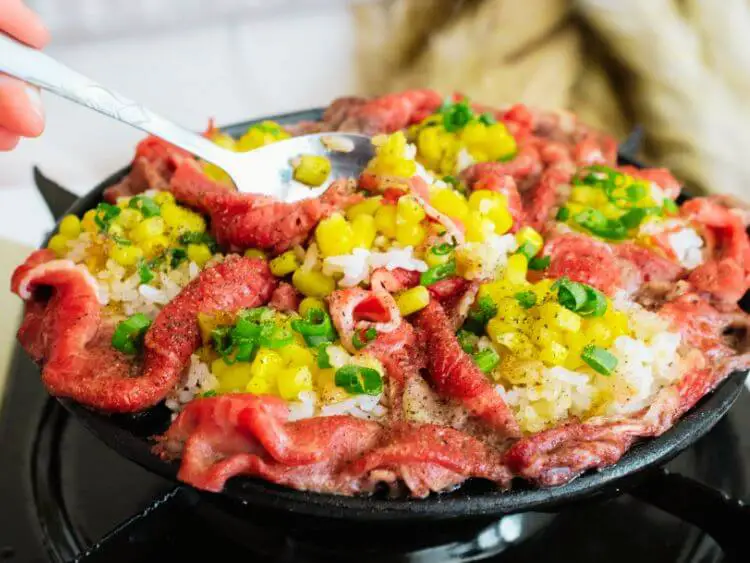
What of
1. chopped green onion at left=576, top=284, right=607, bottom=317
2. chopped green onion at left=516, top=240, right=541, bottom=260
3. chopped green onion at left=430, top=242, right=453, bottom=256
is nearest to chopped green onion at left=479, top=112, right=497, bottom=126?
chopped green onion at left=516, top=240, right=541, bottom=260

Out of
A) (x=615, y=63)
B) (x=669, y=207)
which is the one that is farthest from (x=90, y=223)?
(x=615, y=63)

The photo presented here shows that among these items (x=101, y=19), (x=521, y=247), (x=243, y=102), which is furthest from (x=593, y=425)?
(x=101, y=19)

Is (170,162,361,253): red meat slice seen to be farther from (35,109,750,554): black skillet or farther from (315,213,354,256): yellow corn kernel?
(35,109,750,554): black skillet

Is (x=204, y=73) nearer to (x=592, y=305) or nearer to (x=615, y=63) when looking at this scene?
(x=615, y=63)

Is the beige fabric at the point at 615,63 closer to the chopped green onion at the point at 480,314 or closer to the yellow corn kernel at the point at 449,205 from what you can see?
the yellow corn kernel at the point at 449,205

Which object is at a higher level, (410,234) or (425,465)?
(410,234)

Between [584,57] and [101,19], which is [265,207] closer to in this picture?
[584,57]
